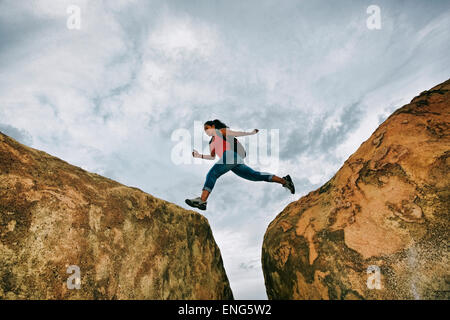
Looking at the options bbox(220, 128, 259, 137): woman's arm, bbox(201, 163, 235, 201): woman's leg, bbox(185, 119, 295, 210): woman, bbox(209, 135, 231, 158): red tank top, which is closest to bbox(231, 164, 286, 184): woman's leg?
bbox(185, 119, 295, 210): woman

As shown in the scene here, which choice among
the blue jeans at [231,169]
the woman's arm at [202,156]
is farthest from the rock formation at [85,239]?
the woman's arm at [202,156]

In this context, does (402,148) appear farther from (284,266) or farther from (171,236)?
(171,236)

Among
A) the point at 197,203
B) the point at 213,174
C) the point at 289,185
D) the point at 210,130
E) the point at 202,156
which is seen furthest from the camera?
the point at 202,156

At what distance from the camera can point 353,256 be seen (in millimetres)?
3354

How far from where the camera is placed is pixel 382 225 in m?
3.35

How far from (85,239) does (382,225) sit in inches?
145

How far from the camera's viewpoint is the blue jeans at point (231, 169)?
15.4 feet

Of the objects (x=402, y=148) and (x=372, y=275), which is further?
(x=402, y=148)

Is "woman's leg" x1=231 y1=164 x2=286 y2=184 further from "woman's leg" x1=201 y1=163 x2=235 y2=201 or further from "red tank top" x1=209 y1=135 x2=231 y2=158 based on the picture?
"red tank top" x1=209 y1=135 x2=231 y2=158

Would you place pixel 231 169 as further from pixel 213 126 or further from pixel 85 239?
pixel 85 239

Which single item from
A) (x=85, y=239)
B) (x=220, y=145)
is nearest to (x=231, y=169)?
(x=220, y=145)

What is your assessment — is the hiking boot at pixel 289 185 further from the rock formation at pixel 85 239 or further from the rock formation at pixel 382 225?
the rock formation at pixel 85 239
